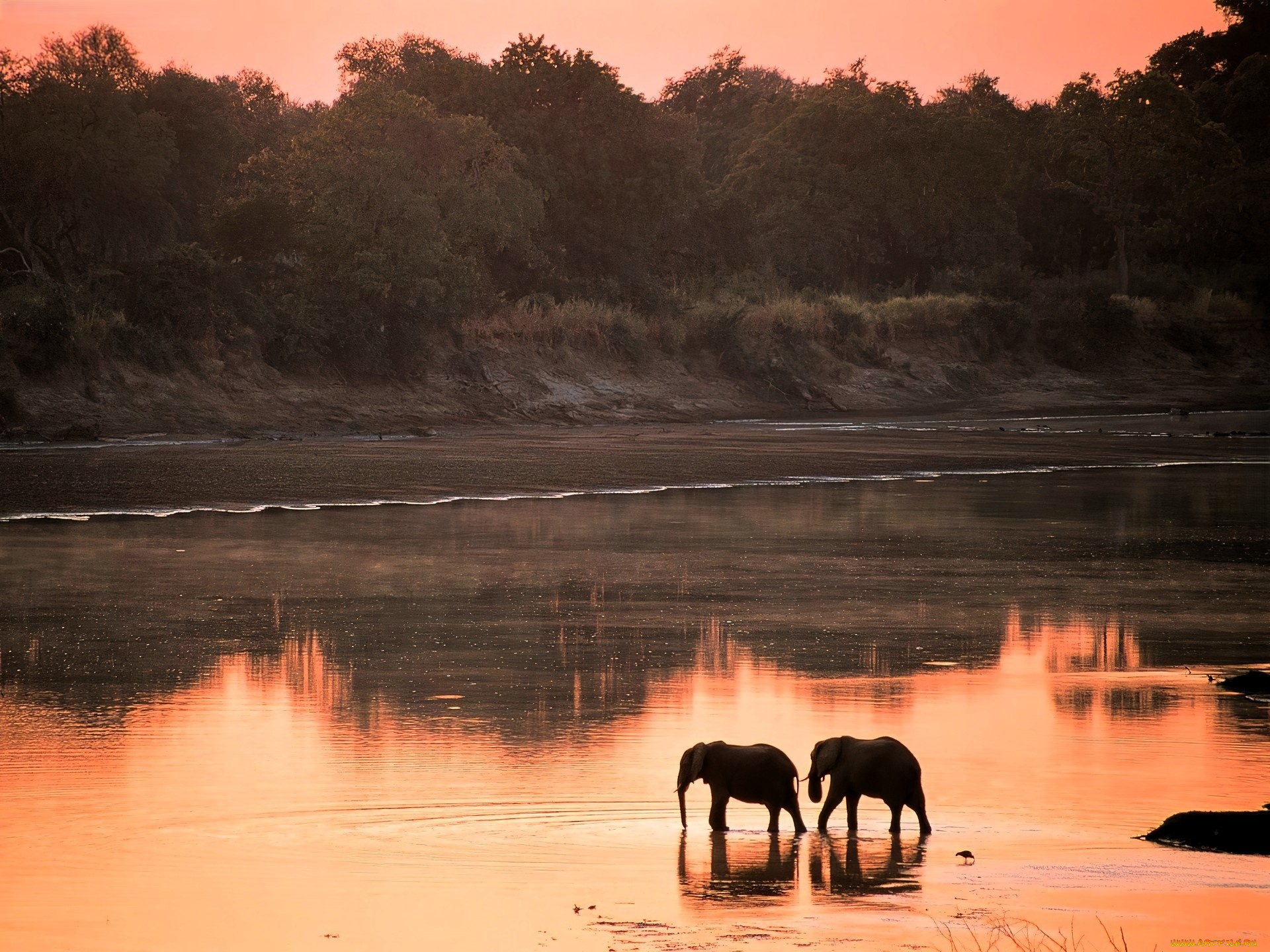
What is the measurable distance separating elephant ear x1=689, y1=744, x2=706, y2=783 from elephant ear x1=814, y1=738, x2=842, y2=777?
471 mm

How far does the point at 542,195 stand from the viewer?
53750mm

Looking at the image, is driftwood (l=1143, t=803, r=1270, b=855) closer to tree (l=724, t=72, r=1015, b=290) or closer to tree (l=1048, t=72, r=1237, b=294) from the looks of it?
tree (l=724, t=72, r=1015, b=290)

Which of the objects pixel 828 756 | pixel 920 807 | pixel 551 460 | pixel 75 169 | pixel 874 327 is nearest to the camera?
pixel 920 807

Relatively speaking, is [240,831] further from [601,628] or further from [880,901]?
[601,628]

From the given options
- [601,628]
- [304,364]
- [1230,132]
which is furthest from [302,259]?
[1230,132]

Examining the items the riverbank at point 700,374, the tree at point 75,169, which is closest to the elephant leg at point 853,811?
the riverbank at point 700,374

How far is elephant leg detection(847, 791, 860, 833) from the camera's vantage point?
7.32 metres

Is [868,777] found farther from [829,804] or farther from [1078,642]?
[1078,642]

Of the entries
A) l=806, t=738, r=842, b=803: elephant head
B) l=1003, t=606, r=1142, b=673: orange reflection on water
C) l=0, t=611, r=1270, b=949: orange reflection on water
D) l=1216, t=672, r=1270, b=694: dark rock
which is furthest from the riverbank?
l=806, t=738, r=842, b=803: elephant head

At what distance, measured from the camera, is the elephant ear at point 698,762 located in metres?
7.22

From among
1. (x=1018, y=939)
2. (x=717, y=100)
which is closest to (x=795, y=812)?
(x=1018, y=939)

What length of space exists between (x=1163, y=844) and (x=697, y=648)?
5.19 meters

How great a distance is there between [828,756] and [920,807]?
0.42 metres

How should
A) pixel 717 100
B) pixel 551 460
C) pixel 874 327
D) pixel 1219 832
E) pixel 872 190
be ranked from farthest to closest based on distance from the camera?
pixel 717 100, pixel 872 190, pixel 874 327, pixel 551 460, pixel 1219 832
